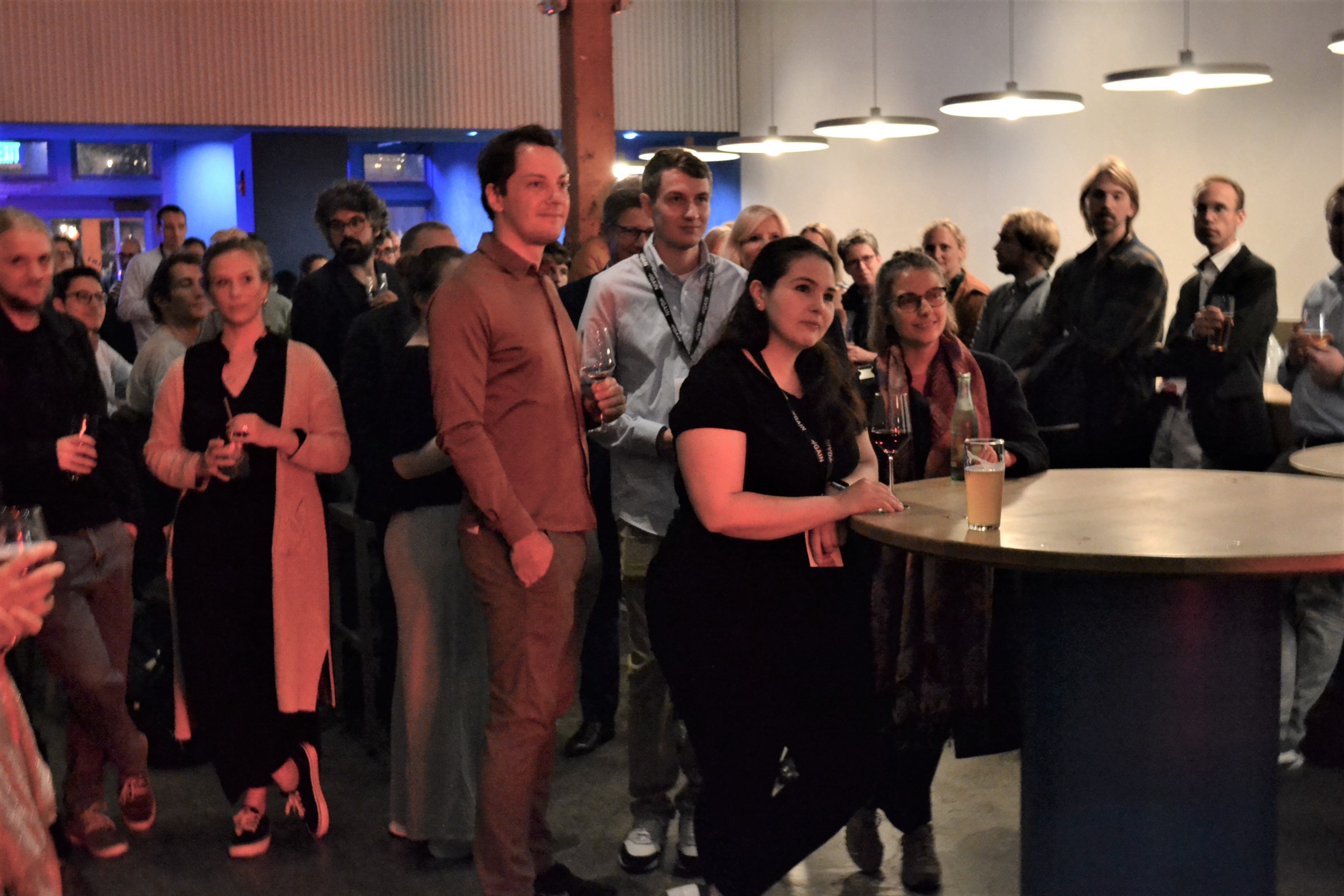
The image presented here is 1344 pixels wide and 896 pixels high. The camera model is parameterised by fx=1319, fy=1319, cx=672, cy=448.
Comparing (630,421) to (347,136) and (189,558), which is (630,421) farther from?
(347,136)

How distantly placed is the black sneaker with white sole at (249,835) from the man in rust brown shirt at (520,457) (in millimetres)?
829

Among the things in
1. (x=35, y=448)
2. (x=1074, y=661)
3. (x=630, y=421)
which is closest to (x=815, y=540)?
(x=1074, y=661)

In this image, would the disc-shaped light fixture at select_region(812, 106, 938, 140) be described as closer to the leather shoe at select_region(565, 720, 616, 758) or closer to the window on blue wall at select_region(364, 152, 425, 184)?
the leather shoe at select_region(565, 720, 616, 758)

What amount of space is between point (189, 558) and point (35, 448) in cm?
45

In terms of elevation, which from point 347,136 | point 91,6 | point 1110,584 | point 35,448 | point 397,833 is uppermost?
point 91,6

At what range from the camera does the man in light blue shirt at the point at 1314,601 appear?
3902 mm

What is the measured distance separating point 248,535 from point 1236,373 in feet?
10.7

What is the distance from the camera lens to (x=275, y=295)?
5516 mm

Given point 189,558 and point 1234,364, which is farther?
point 1234,364

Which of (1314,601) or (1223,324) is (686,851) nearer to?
(1314,601)

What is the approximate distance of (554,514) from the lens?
284 centimetres

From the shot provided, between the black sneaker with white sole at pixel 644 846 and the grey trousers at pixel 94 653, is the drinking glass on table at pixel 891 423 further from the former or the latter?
the grey trousers at pixel 94 653

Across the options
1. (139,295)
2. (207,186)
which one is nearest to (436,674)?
(139,295)

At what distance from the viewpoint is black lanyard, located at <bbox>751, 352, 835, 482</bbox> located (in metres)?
2.64
